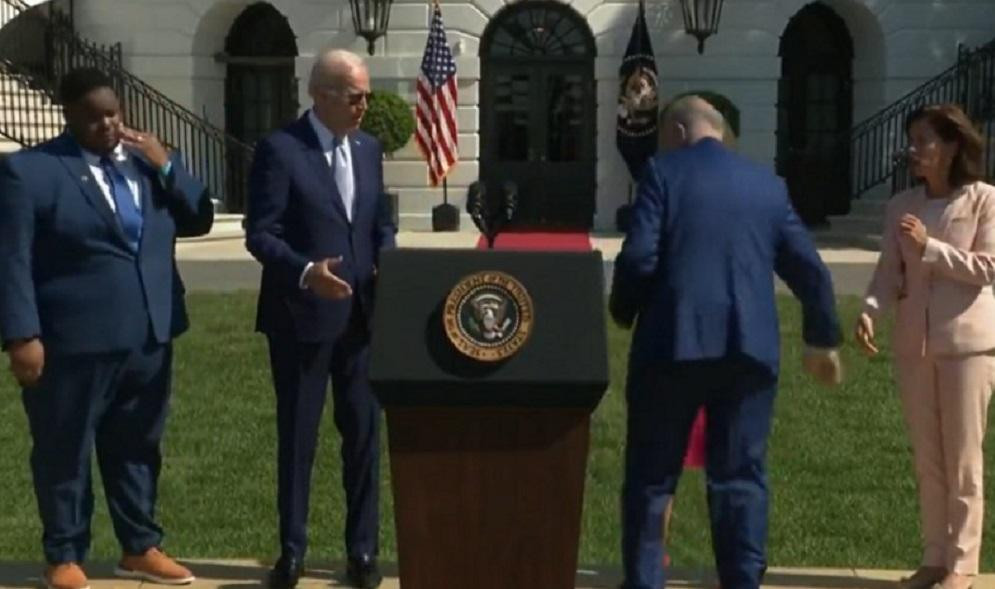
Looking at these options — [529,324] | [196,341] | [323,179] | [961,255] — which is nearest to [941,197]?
[961,255]

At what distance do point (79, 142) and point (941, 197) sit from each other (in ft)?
10.1

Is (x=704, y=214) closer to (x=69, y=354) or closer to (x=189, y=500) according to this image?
(x=69, y=354)

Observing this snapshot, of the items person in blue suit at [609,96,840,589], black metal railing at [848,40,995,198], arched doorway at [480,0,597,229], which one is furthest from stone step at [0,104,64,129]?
person in blue suit at [609,96,840,589]

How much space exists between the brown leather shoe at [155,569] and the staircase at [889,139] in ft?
56.4

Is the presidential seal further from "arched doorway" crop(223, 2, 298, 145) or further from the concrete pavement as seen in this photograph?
"arched doorway" crop(223, 2, 298, 145)

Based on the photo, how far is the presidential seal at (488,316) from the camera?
17.9ft

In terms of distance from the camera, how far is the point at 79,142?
6.23 metres

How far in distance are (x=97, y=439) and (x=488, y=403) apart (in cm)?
176

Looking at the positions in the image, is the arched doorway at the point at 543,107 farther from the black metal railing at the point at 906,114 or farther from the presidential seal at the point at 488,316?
the presidential seal at the point at 488,316

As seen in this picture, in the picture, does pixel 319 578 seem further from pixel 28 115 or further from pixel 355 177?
pixel 28 115

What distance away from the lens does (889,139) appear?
1011 inches

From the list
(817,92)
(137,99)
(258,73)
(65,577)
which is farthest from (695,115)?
(258,73)

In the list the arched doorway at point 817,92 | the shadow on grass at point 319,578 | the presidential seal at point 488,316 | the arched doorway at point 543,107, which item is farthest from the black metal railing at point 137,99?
the presidential seal at point 488,316

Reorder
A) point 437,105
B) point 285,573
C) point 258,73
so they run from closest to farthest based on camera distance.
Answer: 1. point 285,573
2. point 437,105
3. point 258,73
